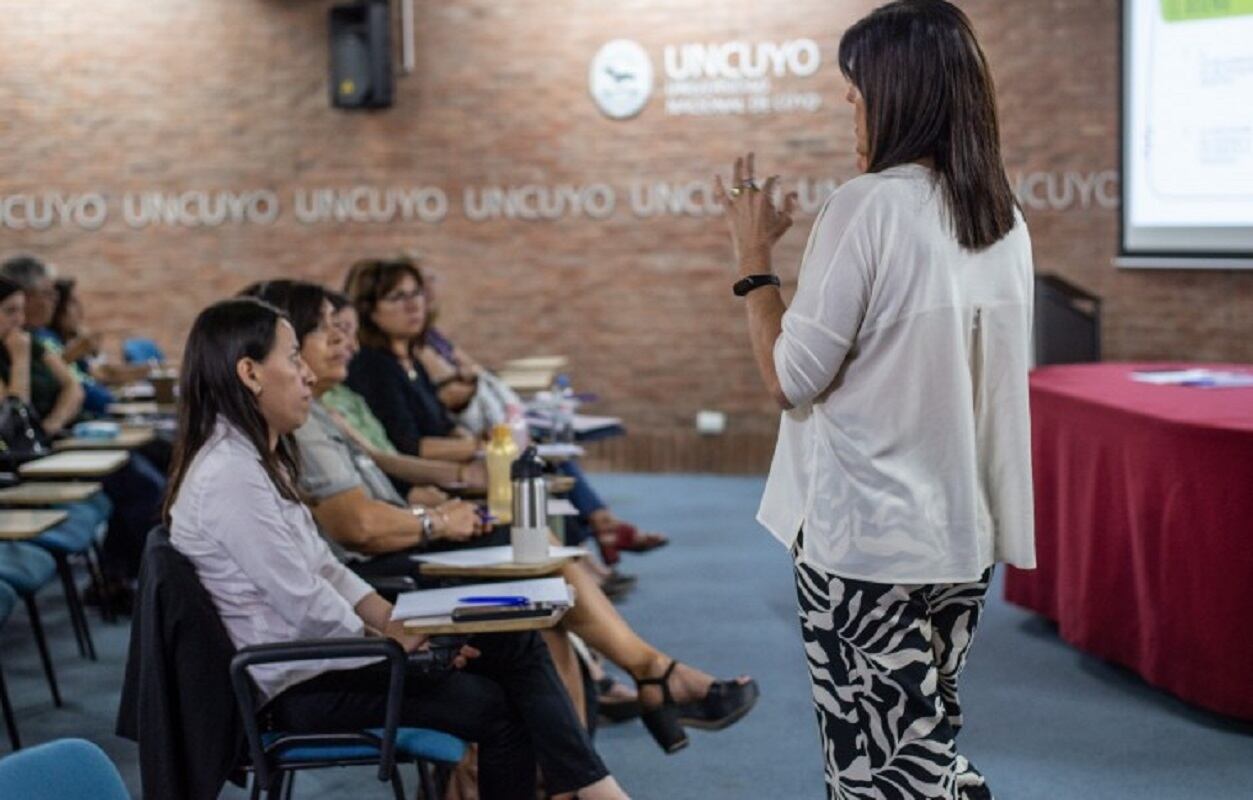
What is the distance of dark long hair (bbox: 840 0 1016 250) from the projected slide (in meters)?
5.13

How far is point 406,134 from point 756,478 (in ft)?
9.71

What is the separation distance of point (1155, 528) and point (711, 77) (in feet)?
17.2

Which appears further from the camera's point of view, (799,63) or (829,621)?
(799,63)

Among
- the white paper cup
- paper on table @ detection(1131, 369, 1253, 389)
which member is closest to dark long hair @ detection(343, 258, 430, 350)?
the white paper cup

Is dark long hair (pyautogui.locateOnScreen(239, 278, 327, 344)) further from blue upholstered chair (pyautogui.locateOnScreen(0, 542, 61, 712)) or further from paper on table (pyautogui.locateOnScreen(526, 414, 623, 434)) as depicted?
paper on table (pyautogui.locateOnScreen(526, 414, 623, 434))

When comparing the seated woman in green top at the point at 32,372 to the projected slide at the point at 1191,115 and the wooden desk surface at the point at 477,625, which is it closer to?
the wooden desk surface at the point at 477,625

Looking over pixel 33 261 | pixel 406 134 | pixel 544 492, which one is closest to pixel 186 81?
pixel 406 134

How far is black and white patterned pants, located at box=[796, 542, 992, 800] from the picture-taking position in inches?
81.4

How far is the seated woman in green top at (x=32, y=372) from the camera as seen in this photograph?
5609 millimetres

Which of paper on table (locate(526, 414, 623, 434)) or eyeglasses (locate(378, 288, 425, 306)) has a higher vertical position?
eyeglasses (locate(378, 288, 425, 306))

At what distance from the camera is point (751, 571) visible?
637cm

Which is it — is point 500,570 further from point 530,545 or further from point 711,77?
point 711,77

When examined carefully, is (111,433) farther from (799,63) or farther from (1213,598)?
(799,63)

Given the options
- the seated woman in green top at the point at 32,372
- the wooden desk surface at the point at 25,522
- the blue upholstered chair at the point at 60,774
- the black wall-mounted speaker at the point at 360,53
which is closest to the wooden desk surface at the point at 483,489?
the wooden desk surface at the point at 25,522
